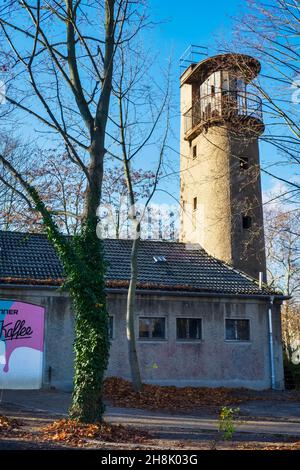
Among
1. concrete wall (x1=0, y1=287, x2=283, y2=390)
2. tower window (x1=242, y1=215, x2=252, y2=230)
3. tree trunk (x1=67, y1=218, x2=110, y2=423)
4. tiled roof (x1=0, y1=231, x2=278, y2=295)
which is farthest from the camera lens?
tower window (x1=242, y1=215, x2=252, y2=230)

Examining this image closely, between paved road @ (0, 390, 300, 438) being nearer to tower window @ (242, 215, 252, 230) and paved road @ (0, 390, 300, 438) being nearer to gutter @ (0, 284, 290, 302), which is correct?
gutter @ (0, 284, 290, 302)

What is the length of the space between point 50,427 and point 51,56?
7593mm

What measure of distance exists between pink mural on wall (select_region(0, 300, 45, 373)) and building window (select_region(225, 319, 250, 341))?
6.96 m

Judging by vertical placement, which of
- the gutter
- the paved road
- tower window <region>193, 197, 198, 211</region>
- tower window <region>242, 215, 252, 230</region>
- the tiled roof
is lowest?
the paved road

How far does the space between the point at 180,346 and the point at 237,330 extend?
2425mm

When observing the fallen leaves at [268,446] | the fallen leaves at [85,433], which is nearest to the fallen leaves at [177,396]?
the fallen leaves at [85,433]

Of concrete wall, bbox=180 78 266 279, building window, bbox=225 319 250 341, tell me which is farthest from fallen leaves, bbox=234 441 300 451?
concrete wall, bbox=180 78 266 279

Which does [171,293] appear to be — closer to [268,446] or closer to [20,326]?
[20,326]

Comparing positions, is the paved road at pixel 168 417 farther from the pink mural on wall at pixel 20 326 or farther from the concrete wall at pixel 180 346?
the concrete wall at pixel 180 346

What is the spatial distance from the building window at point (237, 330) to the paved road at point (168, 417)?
3918mm

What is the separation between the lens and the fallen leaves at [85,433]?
8.22m

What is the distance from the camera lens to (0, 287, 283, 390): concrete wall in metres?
17.7

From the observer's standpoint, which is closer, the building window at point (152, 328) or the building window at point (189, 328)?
the building window at point (152, 328)

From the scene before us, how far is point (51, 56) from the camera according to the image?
11484 millimetres
